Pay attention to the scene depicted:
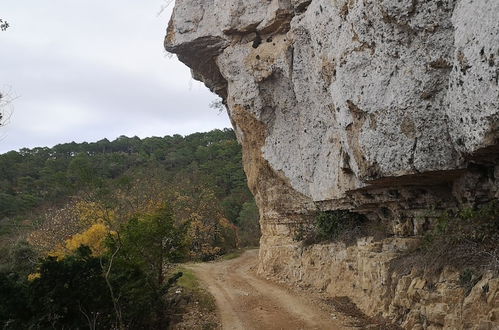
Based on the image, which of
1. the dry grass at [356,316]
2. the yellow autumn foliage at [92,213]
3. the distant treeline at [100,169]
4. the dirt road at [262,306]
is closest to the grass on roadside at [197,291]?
the dirt road at [262,306]

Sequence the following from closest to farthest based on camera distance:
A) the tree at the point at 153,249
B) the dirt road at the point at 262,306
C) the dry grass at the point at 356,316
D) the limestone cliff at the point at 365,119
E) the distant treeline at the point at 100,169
Result: 1. the limestone cliff at the point at 365,119
2. the dry grass at the point at 356,316
3. the dirt road at the point at 262,306
4. the tree at the point at 153,249
5. the distant treeline at the point at 100,169

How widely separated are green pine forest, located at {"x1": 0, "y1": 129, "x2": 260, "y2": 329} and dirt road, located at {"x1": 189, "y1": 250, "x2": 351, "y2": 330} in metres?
1.84

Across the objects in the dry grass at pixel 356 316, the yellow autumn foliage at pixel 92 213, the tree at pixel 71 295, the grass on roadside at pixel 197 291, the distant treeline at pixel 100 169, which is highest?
the distant treeline at pixel 100 169

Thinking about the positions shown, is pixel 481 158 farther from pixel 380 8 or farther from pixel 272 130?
pixel 272 130

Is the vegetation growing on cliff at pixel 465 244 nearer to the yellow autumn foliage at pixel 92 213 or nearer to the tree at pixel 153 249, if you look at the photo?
the tree at pixel 153 249

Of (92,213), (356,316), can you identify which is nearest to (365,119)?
(356,316)

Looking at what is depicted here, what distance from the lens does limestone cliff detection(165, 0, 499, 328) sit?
6953 mm

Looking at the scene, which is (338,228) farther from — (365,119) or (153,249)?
(365,119)

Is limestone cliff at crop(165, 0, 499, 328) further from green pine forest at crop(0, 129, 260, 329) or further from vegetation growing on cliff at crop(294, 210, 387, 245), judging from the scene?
green pine forest at crop(0, 129, 260, 329)

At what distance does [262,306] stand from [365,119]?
6698 mm

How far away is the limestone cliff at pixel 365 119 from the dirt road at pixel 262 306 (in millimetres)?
975

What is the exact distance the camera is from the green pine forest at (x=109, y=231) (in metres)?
9.71

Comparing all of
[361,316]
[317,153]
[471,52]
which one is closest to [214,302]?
[361,316]

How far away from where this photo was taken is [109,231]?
54.3 feet
